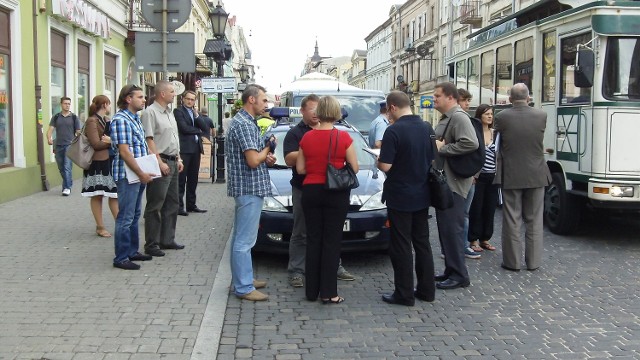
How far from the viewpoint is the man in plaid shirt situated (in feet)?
18.8

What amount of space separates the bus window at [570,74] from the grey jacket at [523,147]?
1.59 m

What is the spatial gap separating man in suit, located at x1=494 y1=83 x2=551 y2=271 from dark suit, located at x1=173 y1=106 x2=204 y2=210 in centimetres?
487

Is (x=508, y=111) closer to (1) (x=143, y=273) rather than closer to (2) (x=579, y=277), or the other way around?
(2) (x=579, y=277)

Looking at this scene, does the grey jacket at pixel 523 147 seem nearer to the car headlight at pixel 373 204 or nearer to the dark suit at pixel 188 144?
the car headlight at pixel 373 204

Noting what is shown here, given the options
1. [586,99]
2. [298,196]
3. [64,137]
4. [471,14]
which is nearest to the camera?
[298,196]

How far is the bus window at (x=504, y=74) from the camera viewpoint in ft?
37.1

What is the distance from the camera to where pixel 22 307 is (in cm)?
550

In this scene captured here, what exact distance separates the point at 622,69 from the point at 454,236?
3388mm

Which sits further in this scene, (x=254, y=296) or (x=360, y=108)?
(x=360, y=108)

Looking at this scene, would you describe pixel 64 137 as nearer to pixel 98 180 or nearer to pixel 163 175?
pixel 98 180

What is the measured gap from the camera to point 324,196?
5695 millimetres

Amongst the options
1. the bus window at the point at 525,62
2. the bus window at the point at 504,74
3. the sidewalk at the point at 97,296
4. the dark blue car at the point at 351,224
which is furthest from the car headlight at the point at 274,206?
the bus window at the point at 504,74

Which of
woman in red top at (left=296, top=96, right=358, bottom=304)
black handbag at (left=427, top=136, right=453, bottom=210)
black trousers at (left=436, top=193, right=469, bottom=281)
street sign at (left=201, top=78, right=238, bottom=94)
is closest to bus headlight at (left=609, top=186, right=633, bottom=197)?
black trousers at (left=436, top=193, right=469, bottom=281)

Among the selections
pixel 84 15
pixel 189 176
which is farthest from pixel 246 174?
pixel 84 15
